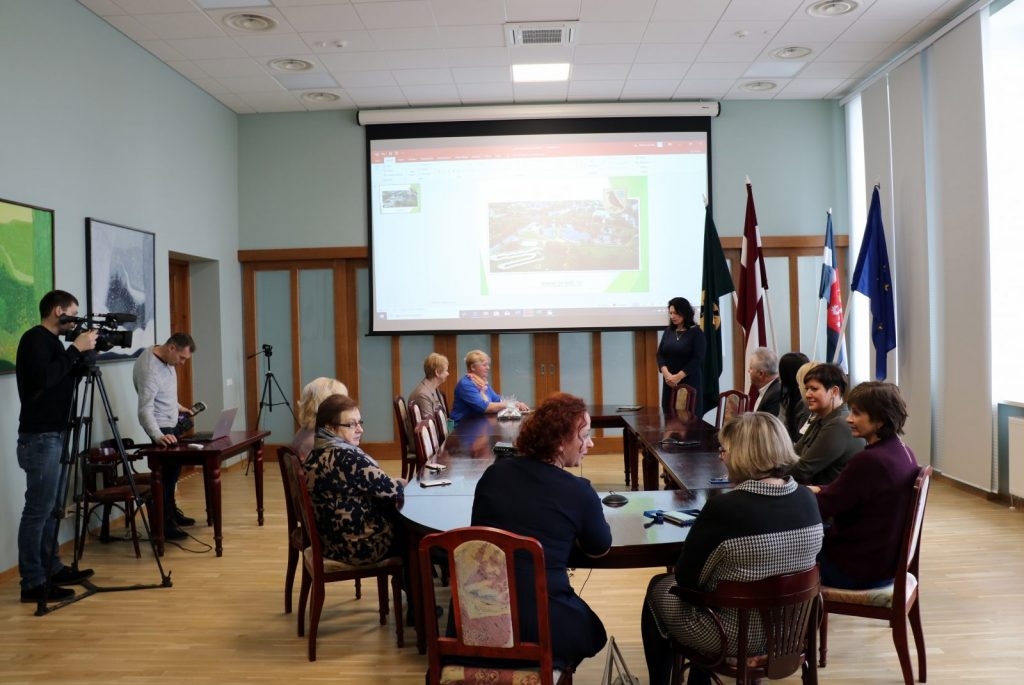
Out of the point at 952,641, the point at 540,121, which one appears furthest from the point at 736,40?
the point at 952,641

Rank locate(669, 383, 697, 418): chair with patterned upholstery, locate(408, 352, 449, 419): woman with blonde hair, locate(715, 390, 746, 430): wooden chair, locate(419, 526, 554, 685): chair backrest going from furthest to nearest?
locate(669, 383, 697, 418): chair with patterned upholstery
locate(715, 390, 746, 430): wooden chair
locate(408, 352, 449, 419): woman with blonde hair
locate(419, 526, 554, 685): chair backrest

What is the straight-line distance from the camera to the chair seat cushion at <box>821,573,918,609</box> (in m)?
2.99

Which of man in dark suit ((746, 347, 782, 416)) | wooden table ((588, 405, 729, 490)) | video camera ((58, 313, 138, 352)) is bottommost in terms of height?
wooden table ((588, 405, 729, 490))

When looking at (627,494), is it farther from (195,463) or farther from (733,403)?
(733,403)

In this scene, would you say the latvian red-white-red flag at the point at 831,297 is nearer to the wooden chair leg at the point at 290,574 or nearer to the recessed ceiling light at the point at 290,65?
the recessed ceiling light at the point at 290,65

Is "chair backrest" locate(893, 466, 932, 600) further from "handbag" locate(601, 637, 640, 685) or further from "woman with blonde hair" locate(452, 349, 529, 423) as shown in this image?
"woman with blonde hair" locate(452, 349, 529, 423)

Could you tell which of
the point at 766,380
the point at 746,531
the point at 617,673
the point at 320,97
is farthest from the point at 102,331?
the point at 320,97

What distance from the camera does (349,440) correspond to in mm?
3531

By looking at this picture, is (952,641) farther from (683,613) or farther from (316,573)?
(316,573)

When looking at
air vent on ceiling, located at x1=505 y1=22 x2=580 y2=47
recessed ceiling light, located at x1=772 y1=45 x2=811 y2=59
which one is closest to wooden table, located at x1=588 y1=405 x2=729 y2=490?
air vent on ceiling, located at x1=505 y1=22 x2=580 y2=47

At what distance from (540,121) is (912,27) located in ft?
11.6

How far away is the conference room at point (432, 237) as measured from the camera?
13.6 feet

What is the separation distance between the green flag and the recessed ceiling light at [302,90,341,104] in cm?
392

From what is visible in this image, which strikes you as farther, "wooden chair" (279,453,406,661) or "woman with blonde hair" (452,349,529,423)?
"woman with blonde hair" (452,349,529,423)
